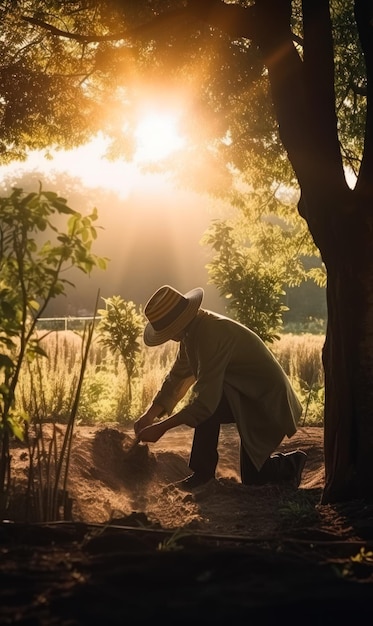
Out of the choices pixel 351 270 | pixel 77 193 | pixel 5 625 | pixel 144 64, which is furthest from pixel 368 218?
pixel 77 193

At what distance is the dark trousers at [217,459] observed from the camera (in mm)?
5945

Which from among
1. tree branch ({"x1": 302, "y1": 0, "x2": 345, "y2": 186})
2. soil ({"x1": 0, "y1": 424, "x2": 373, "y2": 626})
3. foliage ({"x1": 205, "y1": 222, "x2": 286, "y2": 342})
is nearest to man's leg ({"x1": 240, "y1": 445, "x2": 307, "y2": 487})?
soil ({"x1": 0, "y1": 424, "x2": 373, "y2": 626})

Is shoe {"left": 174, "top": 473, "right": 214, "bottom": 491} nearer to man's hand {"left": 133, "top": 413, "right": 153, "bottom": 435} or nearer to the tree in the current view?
man's hand {"left": 133, "top": 413, "right": 153, "bottom": 435}

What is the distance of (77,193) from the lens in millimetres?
75688

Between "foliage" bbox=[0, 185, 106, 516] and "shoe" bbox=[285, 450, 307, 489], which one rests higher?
"foliage" bbox=[0, 185, 106, 516]

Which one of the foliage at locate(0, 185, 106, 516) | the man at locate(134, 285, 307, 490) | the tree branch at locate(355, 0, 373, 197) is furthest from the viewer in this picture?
the man at locate(134, 285, 307, 490)

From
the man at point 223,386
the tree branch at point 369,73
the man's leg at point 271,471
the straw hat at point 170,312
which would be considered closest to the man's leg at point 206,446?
the man at point 223,386

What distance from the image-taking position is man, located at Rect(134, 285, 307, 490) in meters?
5.83

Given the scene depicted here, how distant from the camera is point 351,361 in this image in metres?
5.40

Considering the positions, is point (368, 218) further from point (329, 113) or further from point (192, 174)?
point (192, 174)

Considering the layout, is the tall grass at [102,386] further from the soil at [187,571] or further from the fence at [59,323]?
the soil at [187,571]

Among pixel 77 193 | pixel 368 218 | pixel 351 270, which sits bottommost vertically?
pixel 351 270

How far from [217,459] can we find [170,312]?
3.96ft

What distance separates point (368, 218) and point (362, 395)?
1196mm
